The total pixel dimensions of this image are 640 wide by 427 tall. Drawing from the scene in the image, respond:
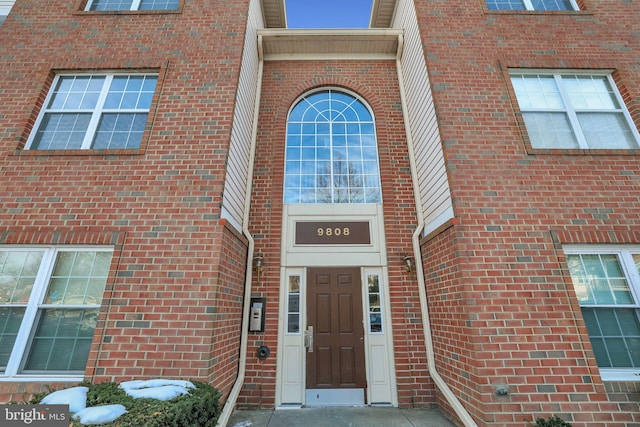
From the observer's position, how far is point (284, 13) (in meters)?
7.14

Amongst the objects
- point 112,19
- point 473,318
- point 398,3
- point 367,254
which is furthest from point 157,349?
Answer: point 398,3

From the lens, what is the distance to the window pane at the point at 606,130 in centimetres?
448

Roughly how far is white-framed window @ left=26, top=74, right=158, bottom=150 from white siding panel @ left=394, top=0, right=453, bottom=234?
15.7 feet

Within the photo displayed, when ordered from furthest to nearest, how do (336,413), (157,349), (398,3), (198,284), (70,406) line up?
(398,3)
(336,413)
(198,284)
(157,349)
(70,406)

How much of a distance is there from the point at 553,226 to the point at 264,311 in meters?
4.50

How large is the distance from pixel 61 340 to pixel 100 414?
1.99m

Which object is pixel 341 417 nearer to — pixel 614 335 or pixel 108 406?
pixel 108 406

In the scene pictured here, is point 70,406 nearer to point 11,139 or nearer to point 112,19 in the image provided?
point 11,139

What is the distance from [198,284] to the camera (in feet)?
11.8

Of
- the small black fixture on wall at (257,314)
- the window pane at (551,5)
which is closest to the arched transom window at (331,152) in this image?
the small black fixture on wall at (257,314)

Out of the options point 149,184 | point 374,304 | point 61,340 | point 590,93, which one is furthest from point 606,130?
point 61,340

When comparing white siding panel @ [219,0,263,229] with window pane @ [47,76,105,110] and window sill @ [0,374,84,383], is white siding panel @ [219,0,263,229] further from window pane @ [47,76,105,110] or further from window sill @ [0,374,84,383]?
window sill @ [0,374,84,383]

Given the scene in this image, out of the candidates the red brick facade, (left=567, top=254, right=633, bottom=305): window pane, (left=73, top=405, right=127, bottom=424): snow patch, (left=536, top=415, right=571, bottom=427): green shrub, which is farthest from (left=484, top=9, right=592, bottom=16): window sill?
(left=73, top=405, right=127, bottom=424): snow patch

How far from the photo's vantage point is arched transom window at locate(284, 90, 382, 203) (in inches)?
219
